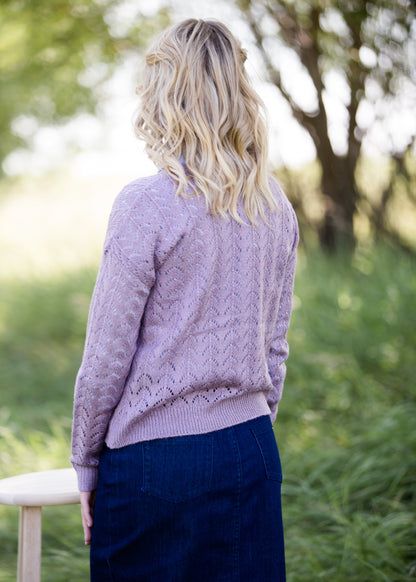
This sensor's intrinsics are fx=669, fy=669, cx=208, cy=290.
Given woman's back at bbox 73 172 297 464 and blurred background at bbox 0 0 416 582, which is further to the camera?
blurred background at bbox 0 0 416 582

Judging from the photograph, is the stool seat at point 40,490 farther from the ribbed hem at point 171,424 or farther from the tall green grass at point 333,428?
the tall green grass at point 333,428

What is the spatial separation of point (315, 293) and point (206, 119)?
3.37 metres

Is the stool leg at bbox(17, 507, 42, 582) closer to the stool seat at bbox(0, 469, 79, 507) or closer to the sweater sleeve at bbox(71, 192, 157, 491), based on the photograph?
the stool seat at bbox(0, 469, 79, 507)

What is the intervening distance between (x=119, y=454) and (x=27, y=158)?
8802mm

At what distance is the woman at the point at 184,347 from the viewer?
1351mm

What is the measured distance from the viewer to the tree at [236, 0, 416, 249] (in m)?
4.09

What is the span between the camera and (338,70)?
15.6 ft

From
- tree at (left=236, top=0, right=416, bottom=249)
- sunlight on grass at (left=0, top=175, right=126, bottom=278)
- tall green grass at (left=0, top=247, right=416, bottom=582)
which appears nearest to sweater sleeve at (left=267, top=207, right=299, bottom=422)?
tall green grass at (left=0, top=247, right=416, bottom=582)

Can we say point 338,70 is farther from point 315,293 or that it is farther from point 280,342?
point 280,342

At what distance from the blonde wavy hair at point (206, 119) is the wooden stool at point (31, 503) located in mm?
825

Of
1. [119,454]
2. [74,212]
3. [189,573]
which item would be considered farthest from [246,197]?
[74,212]

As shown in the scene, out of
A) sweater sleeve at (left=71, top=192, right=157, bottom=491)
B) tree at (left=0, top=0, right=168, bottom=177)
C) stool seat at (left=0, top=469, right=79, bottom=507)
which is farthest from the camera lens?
tree at (left=0, top=0, right=168, bottom=177)

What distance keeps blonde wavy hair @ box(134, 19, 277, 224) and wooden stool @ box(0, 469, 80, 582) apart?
2.71ft

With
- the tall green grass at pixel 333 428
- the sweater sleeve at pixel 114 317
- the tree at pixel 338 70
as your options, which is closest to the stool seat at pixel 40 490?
the sweater sleeve at pixel 114 317
